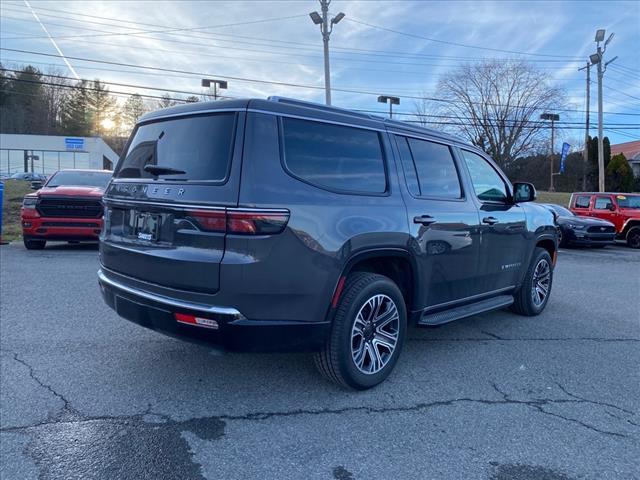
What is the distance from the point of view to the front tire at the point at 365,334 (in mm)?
3434

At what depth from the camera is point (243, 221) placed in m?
2.94

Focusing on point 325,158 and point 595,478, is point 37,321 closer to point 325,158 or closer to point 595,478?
point 325,158

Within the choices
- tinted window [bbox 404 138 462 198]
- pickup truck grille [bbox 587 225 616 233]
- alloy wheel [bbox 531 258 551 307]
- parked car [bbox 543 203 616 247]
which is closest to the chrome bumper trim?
tinted window [bbox 404 138 462 198]

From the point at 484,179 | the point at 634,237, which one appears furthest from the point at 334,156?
the point at 634,237

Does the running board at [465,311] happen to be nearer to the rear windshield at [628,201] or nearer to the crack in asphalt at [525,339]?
the crack in asphalt at [525,339]

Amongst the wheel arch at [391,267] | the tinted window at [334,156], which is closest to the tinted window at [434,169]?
the tinted window at [334,156]

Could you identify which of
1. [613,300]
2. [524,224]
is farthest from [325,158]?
[613,300]

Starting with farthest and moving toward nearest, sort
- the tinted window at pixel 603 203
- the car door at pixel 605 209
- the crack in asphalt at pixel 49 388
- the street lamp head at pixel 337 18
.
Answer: the street lamp head at pixel 337 18 → the tinted window at pixel 603 203 → the car door at pixel 605 209 → the crack in asphalt at pixel 49 388

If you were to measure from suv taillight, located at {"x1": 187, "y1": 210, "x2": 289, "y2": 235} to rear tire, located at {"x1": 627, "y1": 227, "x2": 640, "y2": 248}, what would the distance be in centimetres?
1620

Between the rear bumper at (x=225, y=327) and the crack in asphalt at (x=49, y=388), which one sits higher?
the rear bumper at (x=225, y=327)

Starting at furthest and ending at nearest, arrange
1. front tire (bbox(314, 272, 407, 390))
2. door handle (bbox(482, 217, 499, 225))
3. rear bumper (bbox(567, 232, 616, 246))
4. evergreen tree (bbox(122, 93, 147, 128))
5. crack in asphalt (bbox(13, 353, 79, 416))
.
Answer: evergreen tree (bbox(122, 93, 147, 128)) < rear bumper (bbox(567, 232, 616, 246)) < door handle (bbox(482, 217, 499, 225)) < front tire (bbox(314, 272, 407, 390)) < crack in asphalt (bbox(13, 353, 79, 416))

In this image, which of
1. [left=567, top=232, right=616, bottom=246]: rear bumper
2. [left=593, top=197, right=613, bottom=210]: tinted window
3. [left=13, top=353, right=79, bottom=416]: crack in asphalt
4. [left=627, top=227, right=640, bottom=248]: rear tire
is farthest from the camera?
[left=593, top=197, right=613, bottom=210]: tinted window

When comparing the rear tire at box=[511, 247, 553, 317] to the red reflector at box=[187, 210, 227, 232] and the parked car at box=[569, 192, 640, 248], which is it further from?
the parked car at box=[569, 192, 640, 248]

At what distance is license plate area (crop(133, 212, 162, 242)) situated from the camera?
330 cm
